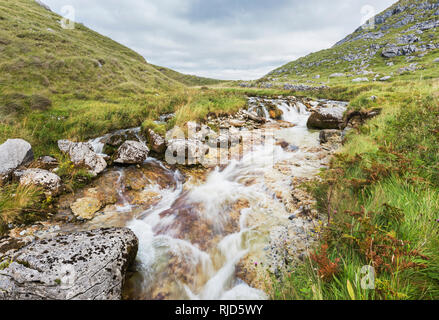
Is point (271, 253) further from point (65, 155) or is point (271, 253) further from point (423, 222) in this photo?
point (65, 155)

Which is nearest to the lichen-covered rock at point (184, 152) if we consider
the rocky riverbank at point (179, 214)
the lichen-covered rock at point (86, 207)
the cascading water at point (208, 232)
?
the rocky riverbank at point (179, 214)

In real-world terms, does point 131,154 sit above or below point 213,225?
above

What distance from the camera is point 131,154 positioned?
23.7ft

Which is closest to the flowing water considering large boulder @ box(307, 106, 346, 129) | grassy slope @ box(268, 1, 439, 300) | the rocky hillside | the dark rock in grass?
grassy slope @ box(268, 1, 439, 300)

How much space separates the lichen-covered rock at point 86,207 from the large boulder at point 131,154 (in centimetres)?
211

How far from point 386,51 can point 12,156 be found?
104 m

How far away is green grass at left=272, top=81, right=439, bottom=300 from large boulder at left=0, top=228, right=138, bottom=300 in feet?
8.84

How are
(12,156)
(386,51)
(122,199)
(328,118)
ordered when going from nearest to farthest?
1. (12,156)
2. (122,199)
3. (328,118)
4. (386,51)

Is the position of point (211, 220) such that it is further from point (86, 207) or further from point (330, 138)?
point (330, 138)

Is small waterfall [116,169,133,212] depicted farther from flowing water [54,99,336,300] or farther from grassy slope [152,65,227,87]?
grassy slope [152,65,227,87]

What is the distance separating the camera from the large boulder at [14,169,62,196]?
4953 mm

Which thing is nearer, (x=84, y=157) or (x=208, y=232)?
(x=208, y=232)

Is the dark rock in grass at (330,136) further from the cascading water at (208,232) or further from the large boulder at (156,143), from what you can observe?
the large boulder at (156,143)

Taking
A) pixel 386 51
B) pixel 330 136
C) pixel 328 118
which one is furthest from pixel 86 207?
pixel 386 51
